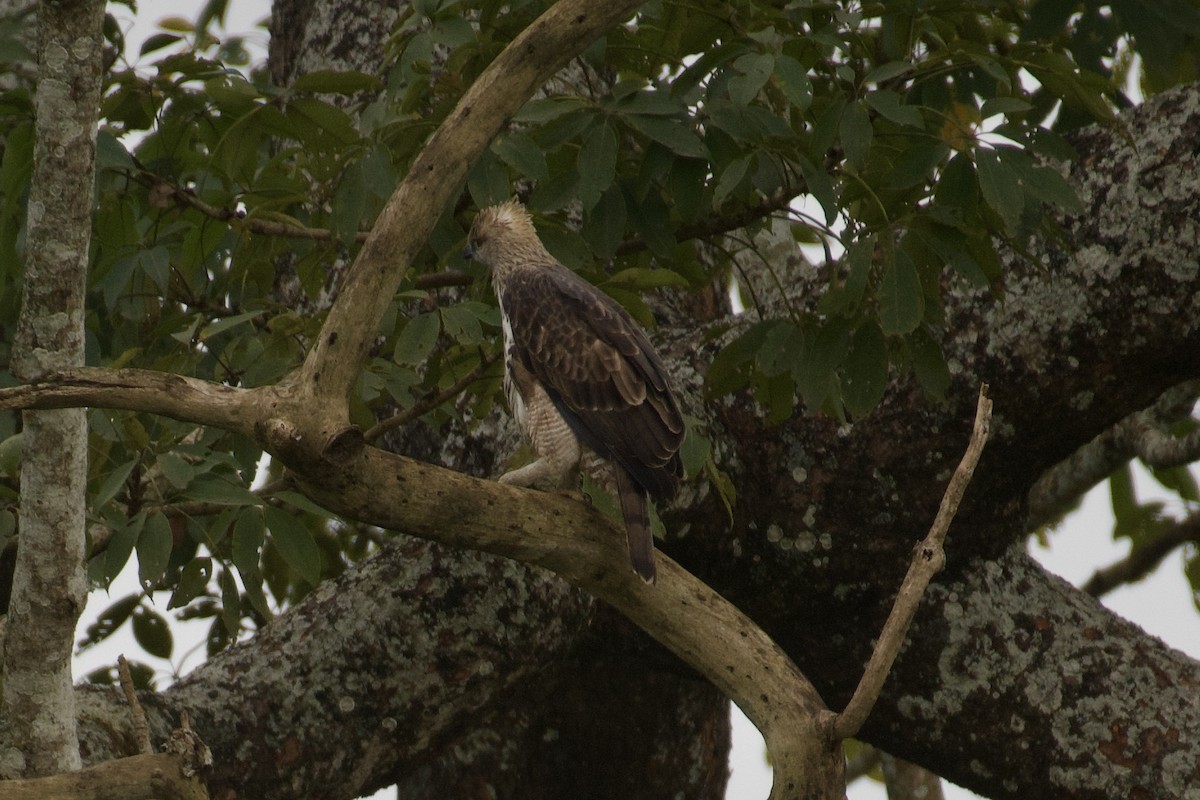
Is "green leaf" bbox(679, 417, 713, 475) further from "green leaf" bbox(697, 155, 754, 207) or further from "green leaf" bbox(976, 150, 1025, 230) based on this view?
"green leaf" bbox(976, 150, 1025, 230)

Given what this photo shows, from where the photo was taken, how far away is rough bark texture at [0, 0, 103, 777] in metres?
2.86

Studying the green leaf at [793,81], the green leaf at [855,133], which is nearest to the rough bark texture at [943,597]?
the green leaf at [855,133]

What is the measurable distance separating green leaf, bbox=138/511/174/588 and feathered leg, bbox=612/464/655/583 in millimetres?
1038

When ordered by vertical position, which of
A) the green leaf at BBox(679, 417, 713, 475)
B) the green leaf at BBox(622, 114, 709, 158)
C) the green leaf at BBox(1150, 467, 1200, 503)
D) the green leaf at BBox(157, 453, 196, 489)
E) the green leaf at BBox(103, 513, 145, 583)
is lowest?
the green leaf at BBox(103, 513, 145, 583)

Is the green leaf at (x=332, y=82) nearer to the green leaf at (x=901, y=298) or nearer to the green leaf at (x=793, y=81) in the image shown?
the green leaf at (x=793, y=81)

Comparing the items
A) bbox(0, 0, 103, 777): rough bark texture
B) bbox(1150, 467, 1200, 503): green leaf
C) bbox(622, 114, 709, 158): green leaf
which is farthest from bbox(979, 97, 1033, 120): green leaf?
bbox(1150, 467, 1200, 503): green leaf

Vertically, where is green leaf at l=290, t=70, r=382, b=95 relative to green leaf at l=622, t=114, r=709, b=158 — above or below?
above

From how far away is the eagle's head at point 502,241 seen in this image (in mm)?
4109

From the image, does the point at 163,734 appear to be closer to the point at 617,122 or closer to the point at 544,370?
the point at 544,370

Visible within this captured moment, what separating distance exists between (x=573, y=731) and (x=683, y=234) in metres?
1.92

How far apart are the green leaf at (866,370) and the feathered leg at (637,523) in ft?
1.84

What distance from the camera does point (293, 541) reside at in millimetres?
3451

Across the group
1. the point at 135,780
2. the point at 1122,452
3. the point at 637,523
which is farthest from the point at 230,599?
the point at 1122,452

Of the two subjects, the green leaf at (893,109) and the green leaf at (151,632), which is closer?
the green leaf at (893,109)
